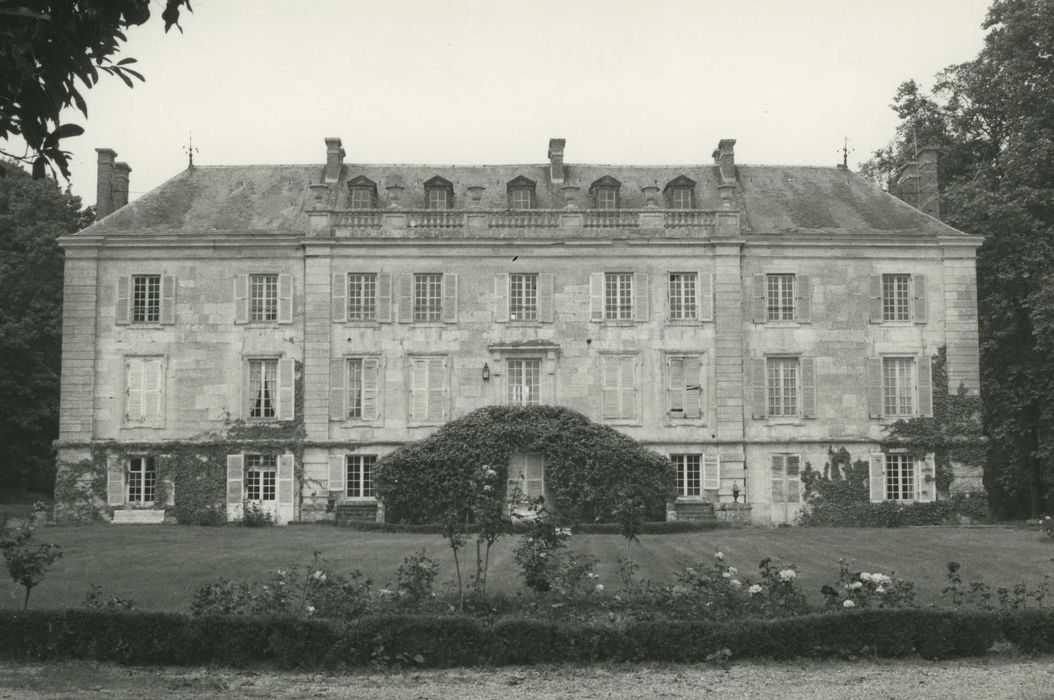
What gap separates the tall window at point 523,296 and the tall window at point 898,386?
10.2 m

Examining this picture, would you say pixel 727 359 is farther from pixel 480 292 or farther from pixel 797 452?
pixel 480 292

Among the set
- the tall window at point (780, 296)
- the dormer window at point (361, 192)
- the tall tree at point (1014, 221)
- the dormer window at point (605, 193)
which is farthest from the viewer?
the dormer window at point (605, 193)

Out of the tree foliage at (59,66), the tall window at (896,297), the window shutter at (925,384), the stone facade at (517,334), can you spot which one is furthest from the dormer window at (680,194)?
the tree foliage at (59,66)

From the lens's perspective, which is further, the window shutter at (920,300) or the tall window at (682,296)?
the window shutter at (920,300)

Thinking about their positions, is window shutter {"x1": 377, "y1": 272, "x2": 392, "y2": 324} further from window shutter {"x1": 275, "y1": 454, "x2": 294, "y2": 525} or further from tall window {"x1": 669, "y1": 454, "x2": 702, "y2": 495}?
tall window {"x1": 669, "y1": 454, "x2": 702, "y2": 495}

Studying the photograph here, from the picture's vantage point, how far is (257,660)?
12383 millimetres

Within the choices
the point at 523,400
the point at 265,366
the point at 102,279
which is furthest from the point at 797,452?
the point at 102,279

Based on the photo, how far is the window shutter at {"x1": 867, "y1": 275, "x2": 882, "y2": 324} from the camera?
3200 cm

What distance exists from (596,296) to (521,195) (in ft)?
14.6

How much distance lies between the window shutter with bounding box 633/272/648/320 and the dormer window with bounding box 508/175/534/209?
4.33 m

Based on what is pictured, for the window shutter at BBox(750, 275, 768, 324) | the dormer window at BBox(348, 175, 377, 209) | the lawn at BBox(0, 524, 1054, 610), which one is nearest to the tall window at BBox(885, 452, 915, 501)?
the lawn at BBox(0, 524, 1054, 610)

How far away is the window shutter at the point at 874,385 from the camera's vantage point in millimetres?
31594

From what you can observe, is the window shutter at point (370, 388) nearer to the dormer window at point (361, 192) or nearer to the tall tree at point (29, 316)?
the dormer window at point (361, 192)

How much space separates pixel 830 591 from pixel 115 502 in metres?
23.3
